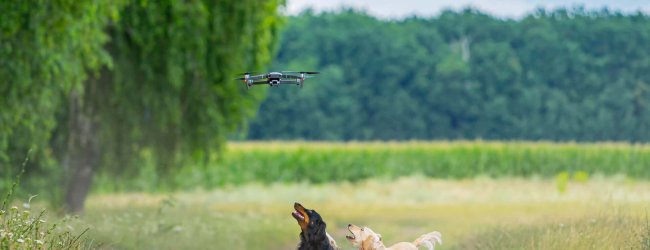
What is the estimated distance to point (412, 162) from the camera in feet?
172

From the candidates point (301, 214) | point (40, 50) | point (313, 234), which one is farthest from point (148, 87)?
point (301, 214)

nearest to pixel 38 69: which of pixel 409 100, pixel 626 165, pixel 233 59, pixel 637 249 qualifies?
pixel 233 59

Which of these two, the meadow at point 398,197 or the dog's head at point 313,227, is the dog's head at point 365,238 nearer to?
the dog's head at point 313,227

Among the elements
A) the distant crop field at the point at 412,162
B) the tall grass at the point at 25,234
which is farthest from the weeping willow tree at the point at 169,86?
the distant crop field at the point at 412,162

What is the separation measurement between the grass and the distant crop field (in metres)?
1.23

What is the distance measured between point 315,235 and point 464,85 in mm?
60729

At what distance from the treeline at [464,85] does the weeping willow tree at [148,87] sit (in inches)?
1491

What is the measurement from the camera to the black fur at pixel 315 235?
9750 mm

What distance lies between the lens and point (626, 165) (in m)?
53.6

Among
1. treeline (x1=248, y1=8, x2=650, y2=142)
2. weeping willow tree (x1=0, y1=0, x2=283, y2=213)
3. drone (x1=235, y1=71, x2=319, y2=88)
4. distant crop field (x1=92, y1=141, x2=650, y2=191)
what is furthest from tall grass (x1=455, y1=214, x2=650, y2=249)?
treeline (x1=248, y1=8, x2=650, y2=142)

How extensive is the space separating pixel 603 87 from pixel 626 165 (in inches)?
774

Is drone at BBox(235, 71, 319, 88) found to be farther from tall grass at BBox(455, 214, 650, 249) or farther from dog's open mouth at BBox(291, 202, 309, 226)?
tall grass at BBox(455, 214, 650, 249)

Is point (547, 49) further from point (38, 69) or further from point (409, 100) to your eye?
point (38, 69)

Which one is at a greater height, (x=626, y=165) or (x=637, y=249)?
(x=637, y=249)
